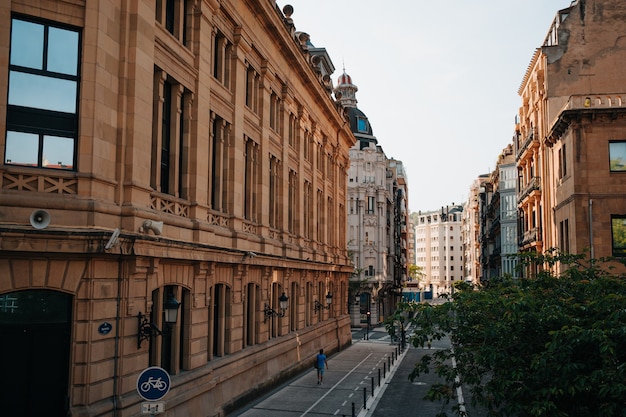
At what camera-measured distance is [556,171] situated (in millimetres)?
39594

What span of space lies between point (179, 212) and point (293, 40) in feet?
53.1

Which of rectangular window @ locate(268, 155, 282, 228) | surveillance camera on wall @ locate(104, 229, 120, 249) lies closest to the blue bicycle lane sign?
surveillance camera on wall @ locate(104, 229, 120, 249)

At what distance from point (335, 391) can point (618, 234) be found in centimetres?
1735

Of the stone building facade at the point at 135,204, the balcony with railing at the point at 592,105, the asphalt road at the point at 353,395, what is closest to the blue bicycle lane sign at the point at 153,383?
the stone building facade at the point at 135,204

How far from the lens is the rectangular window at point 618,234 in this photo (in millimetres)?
34000

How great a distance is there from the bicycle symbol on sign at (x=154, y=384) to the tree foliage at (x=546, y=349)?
197 inches

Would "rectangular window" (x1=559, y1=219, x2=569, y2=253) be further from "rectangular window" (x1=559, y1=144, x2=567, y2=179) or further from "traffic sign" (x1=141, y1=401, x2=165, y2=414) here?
"traffic sign" (x1=141, y1=401, x2=165, y2=414)

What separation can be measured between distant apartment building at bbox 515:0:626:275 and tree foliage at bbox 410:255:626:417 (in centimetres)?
2067

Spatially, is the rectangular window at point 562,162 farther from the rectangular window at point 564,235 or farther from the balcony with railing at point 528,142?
the balcony with railing at point 528,142

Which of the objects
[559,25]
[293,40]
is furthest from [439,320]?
[559,25]

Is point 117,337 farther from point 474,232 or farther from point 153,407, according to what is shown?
point 474,232

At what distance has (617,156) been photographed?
34.7 meters

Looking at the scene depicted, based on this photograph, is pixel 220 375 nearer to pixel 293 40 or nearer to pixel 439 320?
pixel 439 320

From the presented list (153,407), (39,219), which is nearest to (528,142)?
(39,219)
